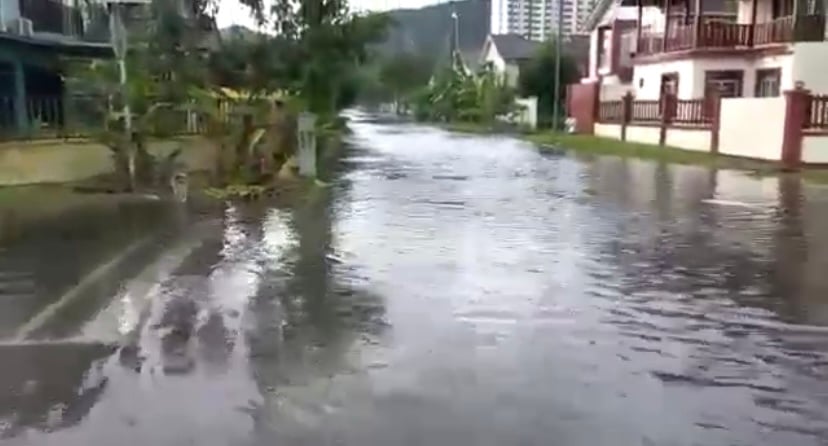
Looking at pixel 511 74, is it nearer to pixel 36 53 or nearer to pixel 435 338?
pixel 36 53

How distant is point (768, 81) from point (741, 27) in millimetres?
2658

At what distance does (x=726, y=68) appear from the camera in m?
36.8

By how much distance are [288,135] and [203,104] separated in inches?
67.1

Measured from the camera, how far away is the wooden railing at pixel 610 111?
40.6 m

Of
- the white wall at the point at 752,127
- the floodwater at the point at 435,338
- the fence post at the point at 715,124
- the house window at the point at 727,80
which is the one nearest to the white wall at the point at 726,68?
the house window at the point at 727,80

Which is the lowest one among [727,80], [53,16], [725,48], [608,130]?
[608,130]

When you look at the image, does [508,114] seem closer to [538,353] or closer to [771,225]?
[771,225]

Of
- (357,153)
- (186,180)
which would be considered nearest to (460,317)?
(186,180)

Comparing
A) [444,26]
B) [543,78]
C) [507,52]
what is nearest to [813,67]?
[543,78]

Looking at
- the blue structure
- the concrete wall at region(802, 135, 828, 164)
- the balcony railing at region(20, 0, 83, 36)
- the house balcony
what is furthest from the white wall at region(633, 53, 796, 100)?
the balcony railing at region(20, 0, 83, 36)

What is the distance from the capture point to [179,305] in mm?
8516

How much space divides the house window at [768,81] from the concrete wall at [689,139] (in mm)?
4540

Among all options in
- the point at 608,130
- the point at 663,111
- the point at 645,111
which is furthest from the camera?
the point at 608,130

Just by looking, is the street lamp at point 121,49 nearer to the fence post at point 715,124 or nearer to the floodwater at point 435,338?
the floodwater at point 435,338
